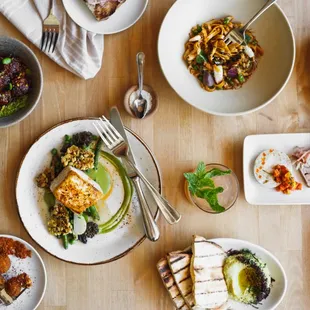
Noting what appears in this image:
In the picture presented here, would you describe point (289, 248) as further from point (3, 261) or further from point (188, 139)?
point (3, 261)

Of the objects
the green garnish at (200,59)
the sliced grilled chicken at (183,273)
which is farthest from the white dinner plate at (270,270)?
the green garnish at (200,59)

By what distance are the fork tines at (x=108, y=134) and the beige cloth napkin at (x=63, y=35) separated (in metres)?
0.19

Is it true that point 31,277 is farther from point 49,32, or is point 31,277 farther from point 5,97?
point 49,32

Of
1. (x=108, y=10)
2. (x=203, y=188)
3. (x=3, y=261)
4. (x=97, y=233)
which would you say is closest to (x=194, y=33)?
(x=108, y=10)

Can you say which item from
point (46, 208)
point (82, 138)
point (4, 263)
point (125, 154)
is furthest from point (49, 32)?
point (4, 263)

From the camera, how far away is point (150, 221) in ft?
5.92

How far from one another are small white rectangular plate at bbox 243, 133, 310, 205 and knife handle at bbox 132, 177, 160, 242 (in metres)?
0.38

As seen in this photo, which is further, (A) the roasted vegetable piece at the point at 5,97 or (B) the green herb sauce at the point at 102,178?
(B) the green herb sauce at the point at 102,178

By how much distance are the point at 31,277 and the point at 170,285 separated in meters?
0.56

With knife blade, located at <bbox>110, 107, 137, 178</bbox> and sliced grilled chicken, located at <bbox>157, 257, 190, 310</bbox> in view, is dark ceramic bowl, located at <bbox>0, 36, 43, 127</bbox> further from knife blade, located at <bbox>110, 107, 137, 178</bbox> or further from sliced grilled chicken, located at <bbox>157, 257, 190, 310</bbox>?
sliced grilled chicken, located at <bbox>157, 257, 190, 310</bbox>

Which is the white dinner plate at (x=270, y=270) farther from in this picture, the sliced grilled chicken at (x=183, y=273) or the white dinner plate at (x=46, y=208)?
the white dinner plate at (x=46, y=208)

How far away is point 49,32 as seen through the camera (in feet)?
6.00

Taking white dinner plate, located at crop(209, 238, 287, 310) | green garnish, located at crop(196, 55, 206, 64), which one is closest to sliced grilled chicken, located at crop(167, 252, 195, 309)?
white dinner plate, located at crop(209, 238, 287, 310)

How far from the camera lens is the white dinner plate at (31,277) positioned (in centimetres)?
186
